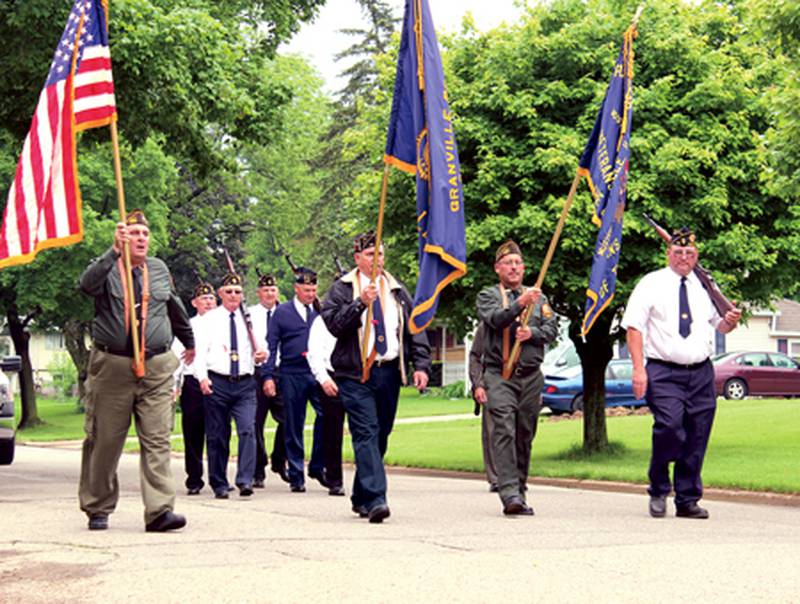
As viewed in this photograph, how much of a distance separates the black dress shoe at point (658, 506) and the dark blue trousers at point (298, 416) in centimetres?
426

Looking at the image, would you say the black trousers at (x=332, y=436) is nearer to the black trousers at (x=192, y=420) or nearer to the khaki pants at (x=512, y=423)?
the black trousers at (x=192, y=420)

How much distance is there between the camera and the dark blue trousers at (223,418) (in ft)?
43.8

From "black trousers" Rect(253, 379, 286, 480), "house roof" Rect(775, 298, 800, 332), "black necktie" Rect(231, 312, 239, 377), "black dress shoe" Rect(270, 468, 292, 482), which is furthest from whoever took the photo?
"house roof" Rect(775, 298, 800, 332)

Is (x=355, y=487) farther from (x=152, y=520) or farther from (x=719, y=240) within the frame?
(x=719, y=240)

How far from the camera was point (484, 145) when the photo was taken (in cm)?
1770

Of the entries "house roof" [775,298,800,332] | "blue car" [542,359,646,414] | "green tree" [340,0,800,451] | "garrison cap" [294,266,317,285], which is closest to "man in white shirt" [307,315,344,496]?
"garrison cap" [294,266,317,285]

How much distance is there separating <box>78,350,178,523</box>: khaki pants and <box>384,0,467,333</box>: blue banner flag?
192 cm

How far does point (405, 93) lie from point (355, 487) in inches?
119

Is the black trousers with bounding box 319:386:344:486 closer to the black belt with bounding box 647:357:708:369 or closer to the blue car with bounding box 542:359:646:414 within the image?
the black belt with bounding box 647:357:708:369

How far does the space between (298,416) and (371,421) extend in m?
4.22

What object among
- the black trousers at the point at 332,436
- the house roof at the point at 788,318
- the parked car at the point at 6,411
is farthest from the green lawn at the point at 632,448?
the house roof at the point at 788,318

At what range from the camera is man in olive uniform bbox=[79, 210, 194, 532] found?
9.70 metres

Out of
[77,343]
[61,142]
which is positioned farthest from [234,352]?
[77,343]

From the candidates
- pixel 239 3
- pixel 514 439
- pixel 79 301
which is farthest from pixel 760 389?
pixel 514 439
